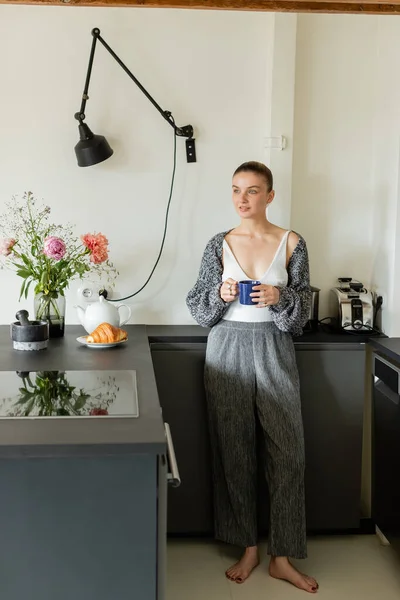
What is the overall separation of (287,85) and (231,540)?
1966 mm

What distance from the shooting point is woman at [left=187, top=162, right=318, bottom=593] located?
2.68m

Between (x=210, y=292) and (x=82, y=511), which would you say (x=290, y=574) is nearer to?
(x=210, y=292)

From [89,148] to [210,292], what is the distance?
812 mm

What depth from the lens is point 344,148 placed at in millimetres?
3236

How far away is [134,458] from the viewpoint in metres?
1.48

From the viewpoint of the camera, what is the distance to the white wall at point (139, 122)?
120 inches

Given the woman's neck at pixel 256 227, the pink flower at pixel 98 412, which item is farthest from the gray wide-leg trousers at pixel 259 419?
the pink flower at pixel 98 412

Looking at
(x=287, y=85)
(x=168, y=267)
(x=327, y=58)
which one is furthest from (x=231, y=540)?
(x=327, y=58)

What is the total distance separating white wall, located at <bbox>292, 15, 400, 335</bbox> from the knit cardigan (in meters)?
0.55

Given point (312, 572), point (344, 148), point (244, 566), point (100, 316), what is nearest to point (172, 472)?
point (100, 316)

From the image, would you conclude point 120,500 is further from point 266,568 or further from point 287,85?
point 287,85

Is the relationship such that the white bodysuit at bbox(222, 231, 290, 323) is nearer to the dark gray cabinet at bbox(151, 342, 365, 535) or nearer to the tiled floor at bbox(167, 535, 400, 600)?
the dark gray cabinet at bbox(151, 342, 365, 535)

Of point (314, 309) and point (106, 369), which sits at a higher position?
point (314, 309)

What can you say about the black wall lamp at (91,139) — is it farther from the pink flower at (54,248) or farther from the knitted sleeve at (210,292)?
the knitted sleeve at (210,292)
